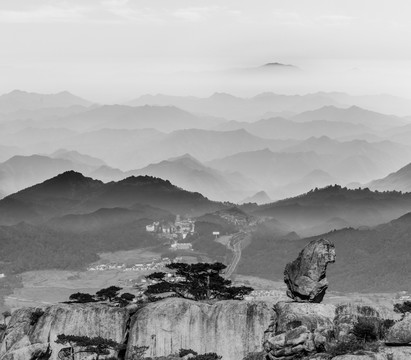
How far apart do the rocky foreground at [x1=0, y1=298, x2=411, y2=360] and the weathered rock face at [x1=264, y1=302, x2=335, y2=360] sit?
0.16 m

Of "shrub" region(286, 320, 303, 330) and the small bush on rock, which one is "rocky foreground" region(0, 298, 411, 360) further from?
the small bush on rock

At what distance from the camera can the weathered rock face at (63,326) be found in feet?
380

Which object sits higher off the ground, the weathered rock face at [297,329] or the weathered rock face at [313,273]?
the weathered rock face at [313,273]

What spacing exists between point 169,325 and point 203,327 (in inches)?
157

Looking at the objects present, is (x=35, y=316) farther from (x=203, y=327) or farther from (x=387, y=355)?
(x=387, y=355)

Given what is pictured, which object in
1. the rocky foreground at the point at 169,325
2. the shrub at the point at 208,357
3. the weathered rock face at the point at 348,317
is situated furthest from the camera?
the rocky foreground at the point at 169,325

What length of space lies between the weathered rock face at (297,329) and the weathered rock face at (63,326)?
61.9ft

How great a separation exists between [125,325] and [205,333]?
32.6 ft

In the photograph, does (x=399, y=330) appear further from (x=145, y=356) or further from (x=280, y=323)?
(x=145, y=356)

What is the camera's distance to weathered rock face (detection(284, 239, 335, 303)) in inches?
4390

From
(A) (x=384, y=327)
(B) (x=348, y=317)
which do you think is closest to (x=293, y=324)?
(B) (x=348, y=317)

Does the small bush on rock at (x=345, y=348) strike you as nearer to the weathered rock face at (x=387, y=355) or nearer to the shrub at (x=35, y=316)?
the weathered rock face at (x=387, y=355)

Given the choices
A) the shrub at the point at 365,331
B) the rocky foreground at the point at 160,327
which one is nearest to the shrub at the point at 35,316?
the rocky foreground at the point at 160,327

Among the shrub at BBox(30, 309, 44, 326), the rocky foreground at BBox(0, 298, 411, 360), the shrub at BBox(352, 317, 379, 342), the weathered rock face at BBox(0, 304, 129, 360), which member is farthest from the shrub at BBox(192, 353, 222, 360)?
the shrub at BBox(30, 309, 44, 326)
